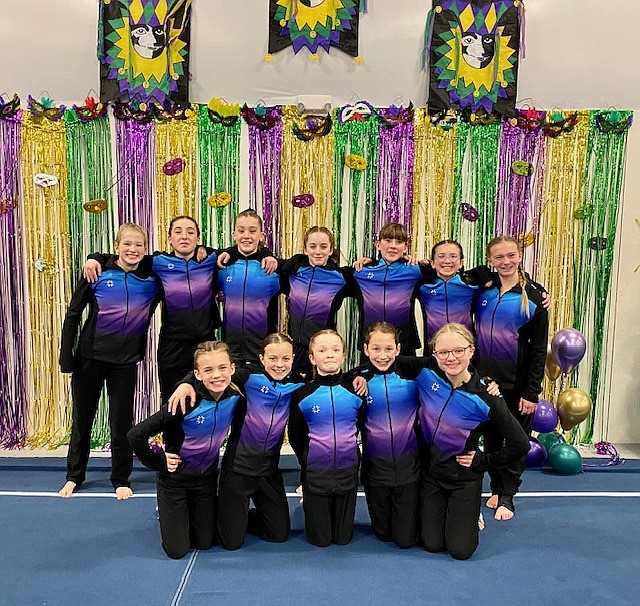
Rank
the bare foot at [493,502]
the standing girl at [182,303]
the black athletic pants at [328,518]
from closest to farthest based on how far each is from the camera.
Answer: the black athletic pants at [328,518] < the bare foot at [493,502] < the standing girl at [182,303]

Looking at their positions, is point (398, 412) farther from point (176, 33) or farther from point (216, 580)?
point (176, 33)

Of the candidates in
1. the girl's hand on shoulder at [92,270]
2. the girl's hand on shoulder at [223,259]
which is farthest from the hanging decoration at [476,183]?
the girl's hand on shoulder at [92,270]

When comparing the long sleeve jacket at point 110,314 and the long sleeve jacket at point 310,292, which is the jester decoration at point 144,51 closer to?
the long sleeve jacket at point 110,314

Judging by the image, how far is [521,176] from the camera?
397 cm

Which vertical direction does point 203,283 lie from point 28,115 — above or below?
below

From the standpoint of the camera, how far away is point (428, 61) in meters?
3.95

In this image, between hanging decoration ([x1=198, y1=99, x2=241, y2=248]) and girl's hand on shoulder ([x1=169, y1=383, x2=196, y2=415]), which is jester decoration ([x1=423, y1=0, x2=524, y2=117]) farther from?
girl's hand on shoulder ([x1=169, y1=383, x2=196, y2=415])

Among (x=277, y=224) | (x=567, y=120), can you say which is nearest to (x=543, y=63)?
(x=567, y=120)

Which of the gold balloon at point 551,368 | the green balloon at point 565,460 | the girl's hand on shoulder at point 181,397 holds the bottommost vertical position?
the green balloon at point 565,460

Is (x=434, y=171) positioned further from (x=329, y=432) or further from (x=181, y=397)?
(x=181, y=397)

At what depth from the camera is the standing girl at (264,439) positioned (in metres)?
2.72

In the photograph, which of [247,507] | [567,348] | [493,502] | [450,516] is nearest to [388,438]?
[450,516]

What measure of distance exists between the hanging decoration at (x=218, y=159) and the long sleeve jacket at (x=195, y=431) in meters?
1.53

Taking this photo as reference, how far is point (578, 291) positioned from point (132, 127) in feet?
9.47
